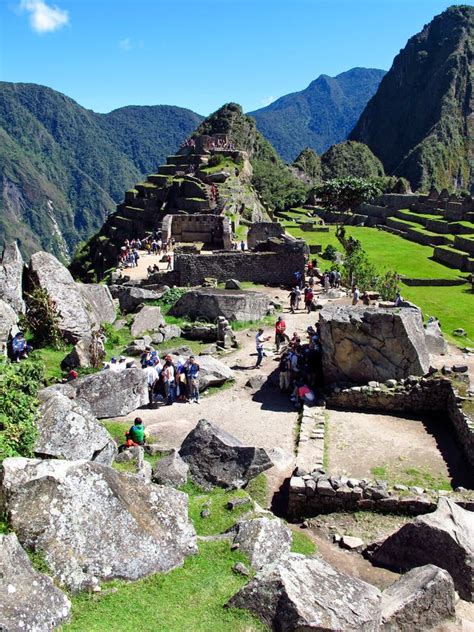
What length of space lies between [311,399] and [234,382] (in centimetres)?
242

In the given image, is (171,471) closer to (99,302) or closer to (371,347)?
(371,347)

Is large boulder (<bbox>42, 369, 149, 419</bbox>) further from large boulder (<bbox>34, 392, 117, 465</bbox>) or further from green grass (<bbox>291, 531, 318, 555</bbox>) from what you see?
green grass (<bbox>291, 531, 318, 555</bbox>)

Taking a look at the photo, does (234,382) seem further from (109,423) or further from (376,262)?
(376,262)

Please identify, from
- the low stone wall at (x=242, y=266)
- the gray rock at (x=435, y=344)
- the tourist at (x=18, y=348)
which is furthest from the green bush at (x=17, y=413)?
the low stone wall at (x=242, y=266)

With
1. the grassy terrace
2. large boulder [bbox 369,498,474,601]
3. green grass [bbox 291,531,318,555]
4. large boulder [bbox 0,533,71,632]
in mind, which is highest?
large boulder [bbox 0,533,71,632]

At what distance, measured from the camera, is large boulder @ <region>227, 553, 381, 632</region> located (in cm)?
642

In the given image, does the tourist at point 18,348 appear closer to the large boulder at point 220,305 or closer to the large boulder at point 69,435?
→ the large boulder at point 69,435

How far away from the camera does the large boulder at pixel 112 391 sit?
1365 cm

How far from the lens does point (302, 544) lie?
971 centimetres

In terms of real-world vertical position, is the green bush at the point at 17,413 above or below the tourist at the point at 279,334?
above

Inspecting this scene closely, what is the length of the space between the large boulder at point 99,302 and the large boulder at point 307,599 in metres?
14.4

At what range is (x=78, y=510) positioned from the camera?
704 cm

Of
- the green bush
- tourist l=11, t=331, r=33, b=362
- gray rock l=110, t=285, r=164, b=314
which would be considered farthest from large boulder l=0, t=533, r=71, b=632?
gray rock l=110, t=285, r=164, b=314

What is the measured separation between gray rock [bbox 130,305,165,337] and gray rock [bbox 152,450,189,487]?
31.3ft
